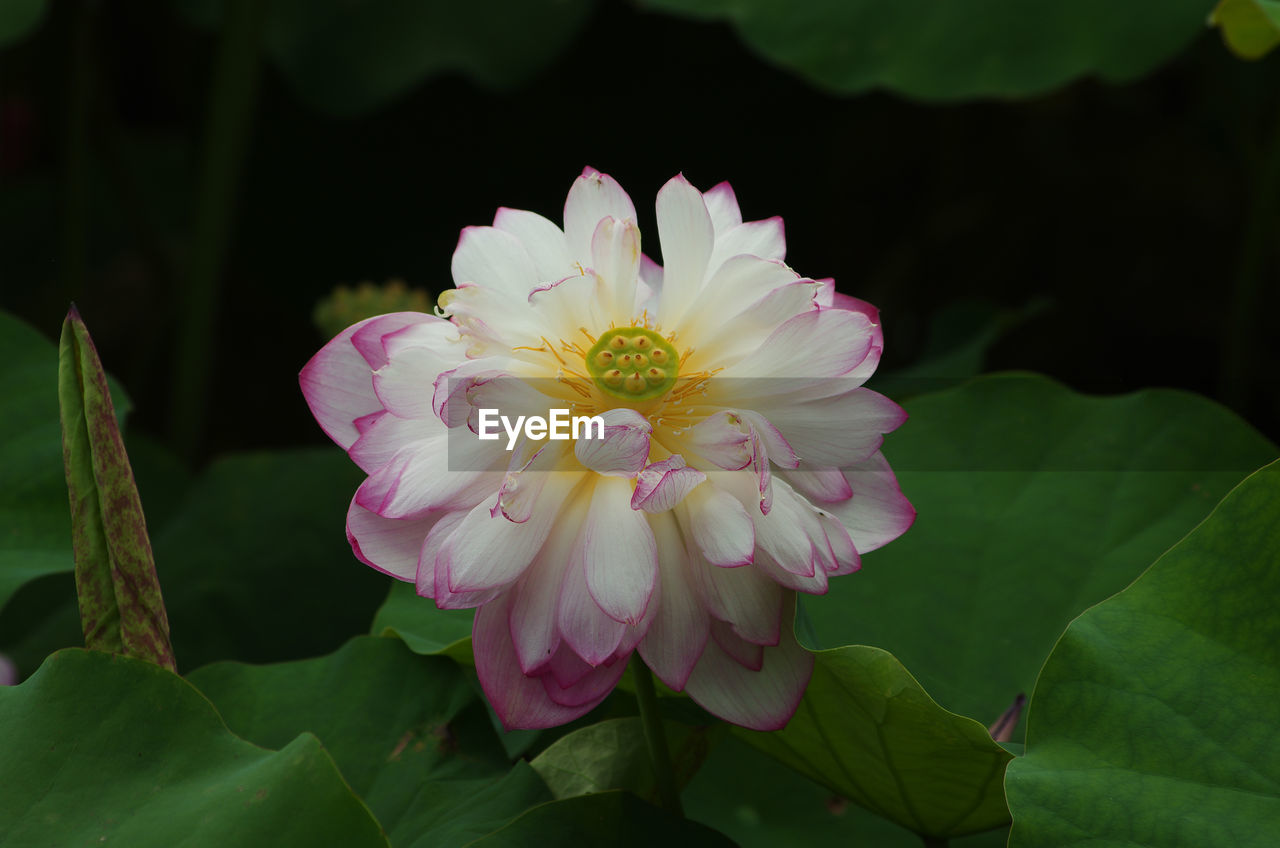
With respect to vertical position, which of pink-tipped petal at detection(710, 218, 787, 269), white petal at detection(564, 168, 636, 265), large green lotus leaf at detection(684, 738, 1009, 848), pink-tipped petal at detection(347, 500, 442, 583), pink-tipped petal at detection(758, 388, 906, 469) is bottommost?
large green lotus leaf at detection(684, 738, 1009, 848)

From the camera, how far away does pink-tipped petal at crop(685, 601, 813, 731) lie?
509mm

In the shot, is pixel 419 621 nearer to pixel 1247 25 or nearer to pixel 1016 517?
pixel 1016 517

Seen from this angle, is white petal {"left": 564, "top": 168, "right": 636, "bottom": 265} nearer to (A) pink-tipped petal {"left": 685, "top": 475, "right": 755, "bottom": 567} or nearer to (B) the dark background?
(A) pink-tipped petal {"left": 685, "top": 475, "right": 755, "bottom": 567}

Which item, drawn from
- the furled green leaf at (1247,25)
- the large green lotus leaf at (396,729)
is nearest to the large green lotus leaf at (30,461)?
the large green lotus leaf at (396,729)

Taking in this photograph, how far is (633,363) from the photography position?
489mm

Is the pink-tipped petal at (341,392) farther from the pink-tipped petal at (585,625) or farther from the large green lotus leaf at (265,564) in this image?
the large green lotus leaf at (265,564)

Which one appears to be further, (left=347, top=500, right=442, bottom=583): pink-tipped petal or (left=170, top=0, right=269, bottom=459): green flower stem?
(left=170, top=0, right=269, bottom=459): green flower stem

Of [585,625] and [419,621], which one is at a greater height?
[585,625]

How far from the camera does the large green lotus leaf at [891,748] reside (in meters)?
0.52

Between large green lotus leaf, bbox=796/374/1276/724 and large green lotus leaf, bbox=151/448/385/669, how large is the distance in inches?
21.3

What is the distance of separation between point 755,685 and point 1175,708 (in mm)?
192

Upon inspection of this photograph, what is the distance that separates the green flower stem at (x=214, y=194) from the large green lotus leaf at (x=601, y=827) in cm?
109

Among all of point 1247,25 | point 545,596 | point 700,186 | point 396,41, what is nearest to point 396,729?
point 545,596

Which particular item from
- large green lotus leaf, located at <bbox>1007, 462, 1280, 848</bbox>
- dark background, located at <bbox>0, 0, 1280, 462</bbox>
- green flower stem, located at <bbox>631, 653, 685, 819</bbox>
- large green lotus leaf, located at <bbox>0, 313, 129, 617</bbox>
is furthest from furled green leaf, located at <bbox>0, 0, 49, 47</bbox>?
large green lotus leaf, located at <bbox>1007, 462, 1280, 848</bbox>
